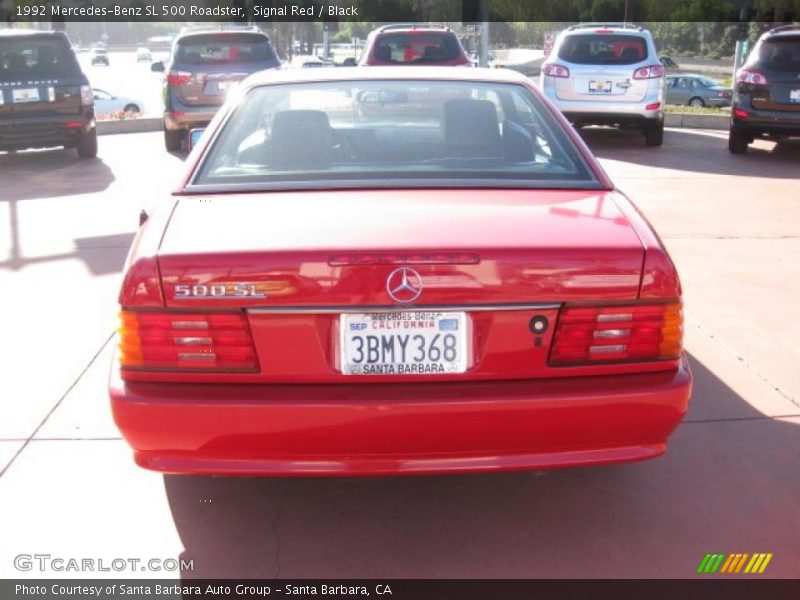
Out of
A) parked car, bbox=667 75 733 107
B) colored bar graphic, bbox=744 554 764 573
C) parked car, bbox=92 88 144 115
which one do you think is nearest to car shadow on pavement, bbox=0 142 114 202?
colored bar graphic, bbox=744 554 764 573

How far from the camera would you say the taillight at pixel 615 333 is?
297 centimetres

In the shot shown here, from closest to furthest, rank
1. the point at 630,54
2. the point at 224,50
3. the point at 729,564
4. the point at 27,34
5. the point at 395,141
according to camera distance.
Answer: the point at 729,564 < the point at 395,141 < the point at 27,34 < the point at 224,50 < the point at 630,54

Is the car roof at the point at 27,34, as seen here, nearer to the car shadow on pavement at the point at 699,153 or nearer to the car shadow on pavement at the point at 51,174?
the car shadow on pavement at the point at 51,174

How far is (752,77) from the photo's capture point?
41.1 feet

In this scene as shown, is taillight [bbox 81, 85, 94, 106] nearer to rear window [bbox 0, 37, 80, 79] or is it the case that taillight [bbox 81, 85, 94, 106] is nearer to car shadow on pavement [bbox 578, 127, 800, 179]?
rear window [bbox 0, 37, 80, 79]

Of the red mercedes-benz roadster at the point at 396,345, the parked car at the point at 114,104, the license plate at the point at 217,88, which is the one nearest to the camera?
A: the red mercedes-benz roadster at the point at 396,345

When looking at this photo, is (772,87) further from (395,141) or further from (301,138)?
(301,138)

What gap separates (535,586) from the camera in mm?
3125

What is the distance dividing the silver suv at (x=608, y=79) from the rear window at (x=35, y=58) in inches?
250

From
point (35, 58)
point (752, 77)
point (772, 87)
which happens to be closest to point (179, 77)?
point (35, 58)

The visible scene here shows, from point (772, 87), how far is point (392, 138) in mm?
9658

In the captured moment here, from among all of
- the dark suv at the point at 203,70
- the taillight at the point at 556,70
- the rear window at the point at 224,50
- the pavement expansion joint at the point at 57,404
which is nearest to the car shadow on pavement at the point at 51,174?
the dark suv at the point at 203,70

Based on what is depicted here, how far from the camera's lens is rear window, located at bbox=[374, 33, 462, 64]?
14984 mm

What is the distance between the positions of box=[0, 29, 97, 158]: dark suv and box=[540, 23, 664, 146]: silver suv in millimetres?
6243
